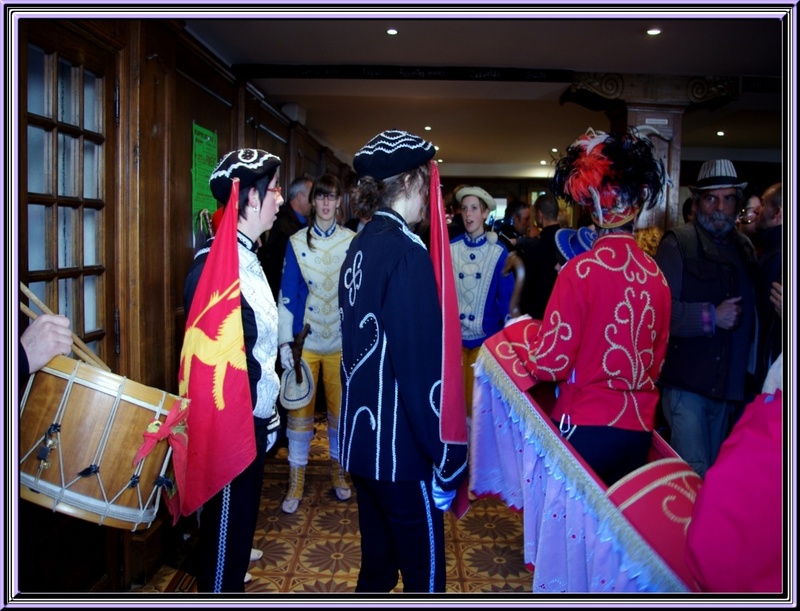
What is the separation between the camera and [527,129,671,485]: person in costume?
1.82 metres

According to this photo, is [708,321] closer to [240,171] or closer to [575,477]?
[575,477]

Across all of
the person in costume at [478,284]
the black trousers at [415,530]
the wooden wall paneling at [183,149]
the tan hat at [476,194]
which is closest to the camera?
the black trousers at [415,530]

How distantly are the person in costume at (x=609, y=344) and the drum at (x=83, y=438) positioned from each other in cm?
111

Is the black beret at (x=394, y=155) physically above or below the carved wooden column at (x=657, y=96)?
below

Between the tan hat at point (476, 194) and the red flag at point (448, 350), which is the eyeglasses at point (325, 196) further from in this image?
the red flag at point (448, 350)

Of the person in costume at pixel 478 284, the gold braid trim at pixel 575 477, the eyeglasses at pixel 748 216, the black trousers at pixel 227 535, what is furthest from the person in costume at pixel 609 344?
the eyeglasses at pixel 748 216

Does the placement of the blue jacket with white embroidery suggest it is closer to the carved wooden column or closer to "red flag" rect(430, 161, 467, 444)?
"red flag" rect(430, 161, 467, 444)

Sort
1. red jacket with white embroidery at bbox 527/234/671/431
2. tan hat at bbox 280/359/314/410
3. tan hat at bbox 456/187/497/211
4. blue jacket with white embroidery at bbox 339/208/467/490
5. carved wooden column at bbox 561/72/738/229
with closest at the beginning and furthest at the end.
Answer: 1. blue jacket with white embroidery at bbox 339/208/467/490
2. red jacket with white embroidery at bbox 527/234/671/431
3. tan hat at bbox 280/359/314/410
4. tan hat at bbox 456/187/497/211
5. carved wooden column at bbox 561/72/738/229

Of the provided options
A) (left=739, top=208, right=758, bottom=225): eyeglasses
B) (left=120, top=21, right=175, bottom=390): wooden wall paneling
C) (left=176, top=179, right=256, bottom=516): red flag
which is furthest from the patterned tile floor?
(left=739, top=208, right=758, bottom=225): eyeglasses

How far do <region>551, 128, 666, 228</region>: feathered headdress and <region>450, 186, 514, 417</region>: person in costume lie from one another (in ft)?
5.23

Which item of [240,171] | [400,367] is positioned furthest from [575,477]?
[240,171]

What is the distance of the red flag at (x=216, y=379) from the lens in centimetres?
178
